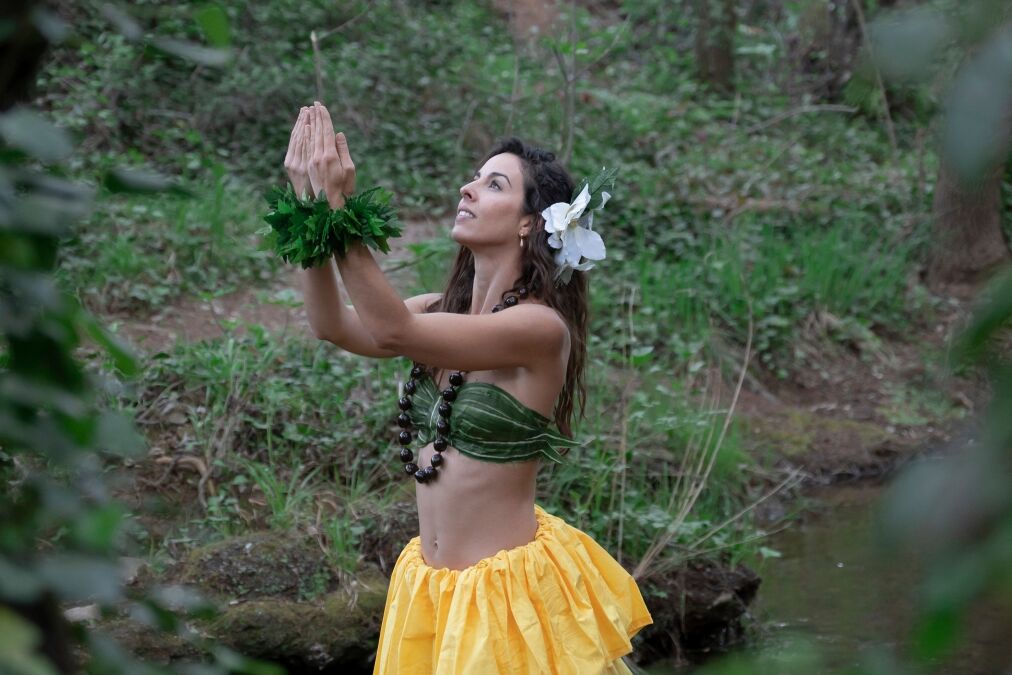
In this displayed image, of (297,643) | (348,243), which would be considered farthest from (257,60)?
(348,243)

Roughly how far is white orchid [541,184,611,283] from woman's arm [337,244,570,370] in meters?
0.16

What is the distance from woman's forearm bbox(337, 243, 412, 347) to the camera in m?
2.45

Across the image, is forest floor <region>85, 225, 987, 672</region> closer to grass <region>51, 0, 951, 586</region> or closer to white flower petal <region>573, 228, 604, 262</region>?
grass <region>51, 0, 951, 586</region>

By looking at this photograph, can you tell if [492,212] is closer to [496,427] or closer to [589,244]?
[589,244]

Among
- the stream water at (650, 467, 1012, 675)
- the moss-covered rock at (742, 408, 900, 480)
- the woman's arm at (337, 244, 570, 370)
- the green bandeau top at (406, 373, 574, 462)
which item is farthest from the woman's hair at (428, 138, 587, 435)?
the moss-covered rock at (742, 408, 900, 480)

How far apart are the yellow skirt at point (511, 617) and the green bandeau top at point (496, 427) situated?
22 centimetres

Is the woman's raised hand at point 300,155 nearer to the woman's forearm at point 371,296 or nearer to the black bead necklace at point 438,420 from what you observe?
the woman's forearm at point 371,296

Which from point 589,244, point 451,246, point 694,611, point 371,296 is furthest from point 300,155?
point 451,246

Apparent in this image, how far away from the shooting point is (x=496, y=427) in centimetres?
281

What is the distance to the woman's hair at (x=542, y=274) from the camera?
2955 mm

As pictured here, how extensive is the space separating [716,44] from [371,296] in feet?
29.0

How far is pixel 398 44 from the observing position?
28.7ft

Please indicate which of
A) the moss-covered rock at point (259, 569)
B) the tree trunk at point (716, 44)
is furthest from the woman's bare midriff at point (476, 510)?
the tree trunk at point (716, 44)

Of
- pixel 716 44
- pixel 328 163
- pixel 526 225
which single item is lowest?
pixel 526 225
